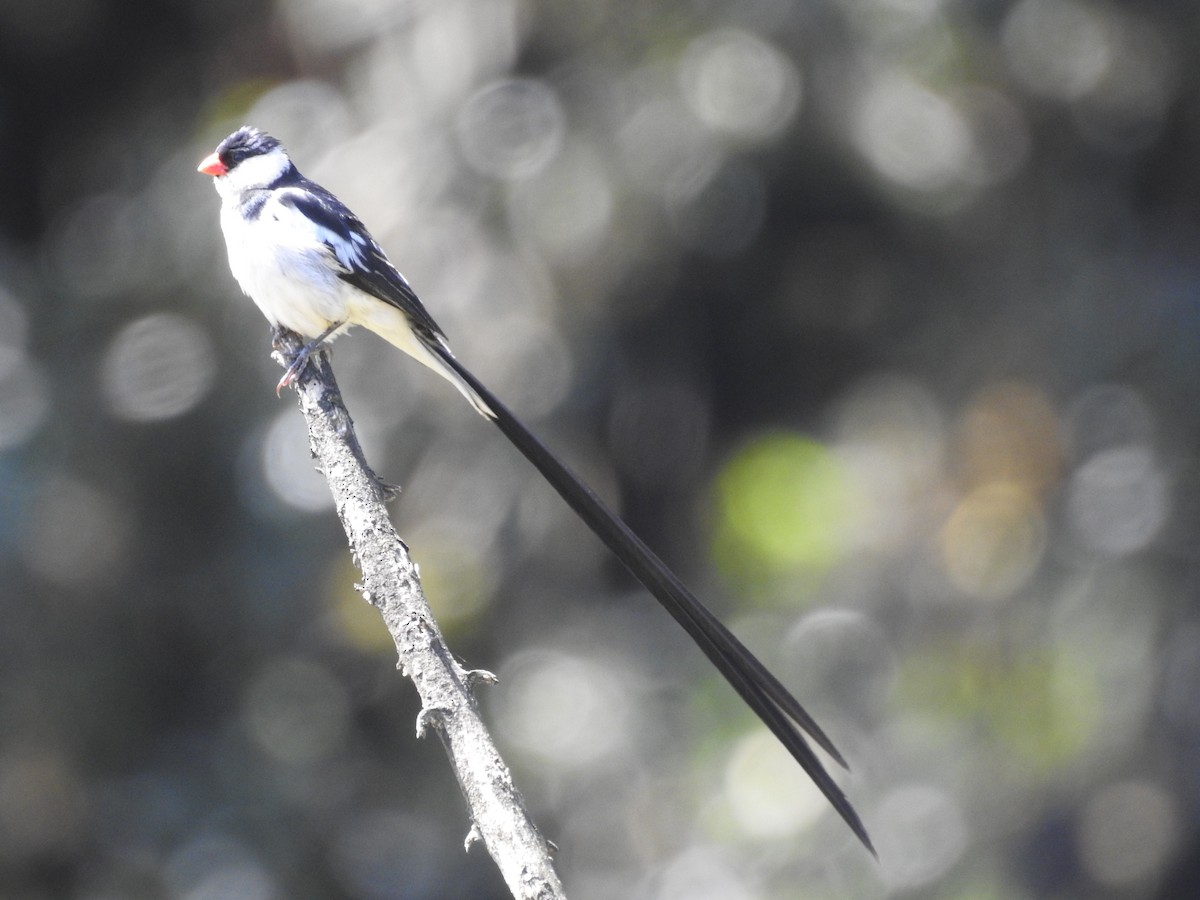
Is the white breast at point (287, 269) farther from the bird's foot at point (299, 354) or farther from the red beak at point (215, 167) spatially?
the red beak at point (215, 167)

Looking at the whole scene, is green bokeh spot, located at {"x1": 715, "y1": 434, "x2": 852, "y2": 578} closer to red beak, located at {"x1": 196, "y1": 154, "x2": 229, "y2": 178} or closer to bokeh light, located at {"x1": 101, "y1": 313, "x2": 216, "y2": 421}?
bokeh light, located at {"x1": 101, "y1": 313, "x2": 216, "y2": 421}

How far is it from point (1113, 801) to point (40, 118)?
454 centimetres

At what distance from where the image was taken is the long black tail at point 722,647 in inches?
64.3

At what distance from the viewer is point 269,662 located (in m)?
4.93

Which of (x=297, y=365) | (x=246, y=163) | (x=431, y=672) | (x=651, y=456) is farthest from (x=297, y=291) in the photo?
(x=651, y=456)

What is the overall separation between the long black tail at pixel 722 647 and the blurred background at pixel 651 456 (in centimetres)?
244

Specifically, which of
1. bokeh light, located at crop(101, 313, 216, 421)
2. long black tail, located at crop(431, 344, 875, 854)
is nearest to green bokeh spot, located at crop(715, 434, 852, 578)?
bokeh light, located at crop(101, 313, 216, 421)

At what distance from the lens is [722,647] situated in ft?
5.66

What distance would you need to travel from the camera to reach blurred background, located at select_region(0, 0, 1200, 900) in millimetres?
4387

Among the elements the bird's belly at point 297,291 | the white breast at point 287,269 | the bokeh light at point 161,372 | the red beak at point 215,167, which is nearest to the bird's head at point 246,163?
the red beak at point 215,167

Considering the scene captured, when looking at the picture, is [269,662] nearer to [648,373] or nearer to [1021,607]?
[648,373]

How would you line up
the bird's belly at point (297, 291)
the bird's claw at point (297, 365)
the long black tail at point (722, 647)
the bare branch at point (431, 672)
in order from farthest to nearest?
the bird's belly at point (297, 291), the bird's claw at point (297, 365), the long black tail at point (722, 647), the bare branch at point (431, 672)

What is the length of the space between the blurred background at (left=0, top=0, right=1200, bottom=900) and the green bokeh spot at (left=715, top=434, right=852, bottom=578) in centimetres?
1

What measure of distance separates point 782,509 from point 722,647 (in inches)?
116
